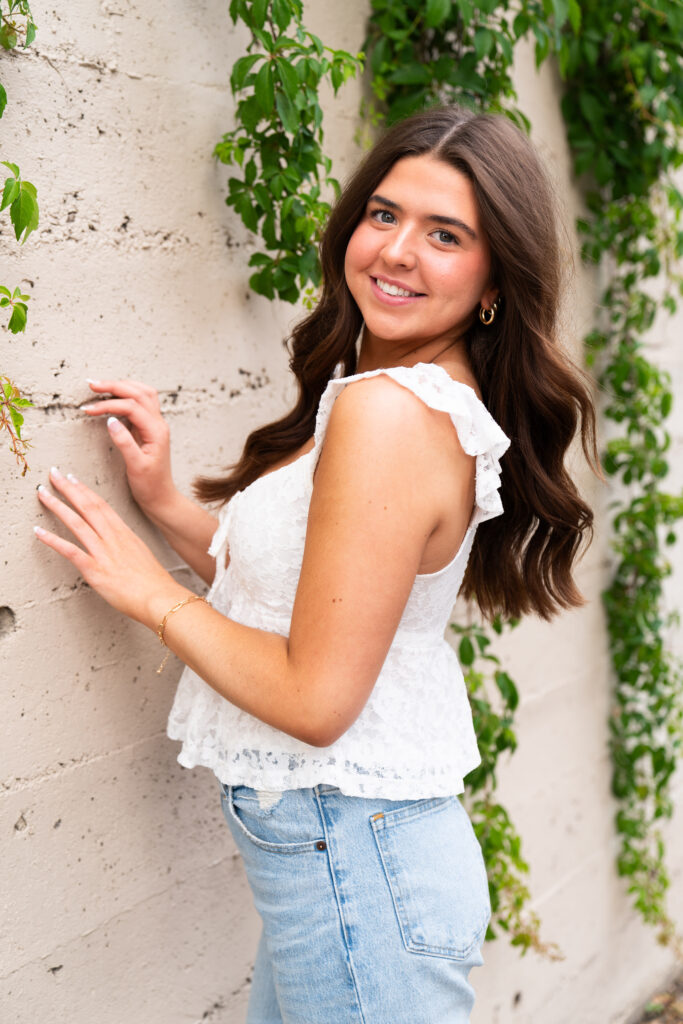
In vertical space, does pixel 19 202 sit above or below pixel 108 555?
above

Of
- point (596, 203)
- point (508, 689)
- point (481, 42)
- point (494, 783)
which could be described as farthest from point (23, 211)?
point (596, 203)

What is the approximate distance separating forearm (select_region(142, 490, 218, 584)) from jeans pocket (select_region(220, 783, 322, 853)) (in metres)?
0.43

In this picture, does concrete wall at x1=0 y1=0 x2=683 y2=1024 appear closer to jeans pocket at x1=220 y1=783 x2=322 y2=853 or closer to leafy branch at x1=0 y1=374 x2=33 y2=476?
leafy branch at x1=0 y1=374 x2=33 y2=476

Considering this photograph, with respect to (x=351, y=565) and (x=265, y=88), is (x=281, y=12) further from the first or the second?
(x=351, y=565)

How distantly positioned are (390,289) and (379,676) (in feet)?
1.86

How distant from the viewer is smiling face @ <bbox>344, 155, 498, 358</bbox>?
139 centimetres

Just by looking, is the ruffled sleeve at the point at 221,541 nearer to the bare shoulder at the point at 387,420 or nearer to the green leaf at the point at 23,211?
the bare shoulder at the point at 387,420

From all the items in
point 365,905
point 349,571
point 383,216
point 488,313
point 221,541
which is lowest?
point 365,905

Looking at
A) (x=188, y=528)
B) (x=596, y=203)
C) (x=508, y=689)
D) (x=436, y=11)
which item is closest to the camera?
(x=188, y=528)

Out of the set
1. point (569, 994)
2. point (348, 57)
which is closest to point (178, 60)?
point (348, 57)

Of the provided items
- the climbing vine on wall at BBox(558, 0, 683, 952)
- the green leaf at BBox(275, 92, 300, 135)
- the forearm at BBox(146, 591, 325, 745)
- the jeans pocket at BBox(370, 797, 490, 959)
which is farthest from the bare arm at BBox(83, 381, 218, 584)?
the climbing vine on wall at BBox(558, 0, 683, 952)

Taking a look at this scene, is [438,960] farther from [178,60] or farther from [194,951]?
[178,60]

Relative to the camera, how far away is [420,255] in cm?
139

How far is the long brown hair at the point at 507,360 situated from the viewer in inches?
55.2
